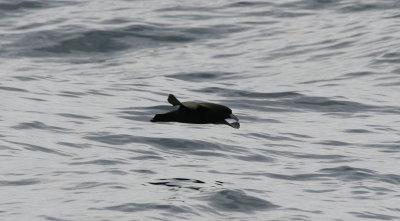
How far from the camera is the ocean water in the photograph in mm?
11555

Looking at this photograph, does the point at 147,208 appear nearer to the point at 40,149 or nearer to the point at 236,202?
the point at 236,202

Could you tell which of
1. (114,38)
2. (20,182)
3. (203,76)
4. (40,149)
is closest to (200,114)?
(20,182)

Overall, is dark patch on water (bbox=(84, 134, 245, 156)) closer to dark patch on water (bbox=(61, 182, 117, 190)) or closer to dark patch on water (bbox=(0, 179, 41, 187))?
dark patch on water (bbox=(61, 182, 117, 190))

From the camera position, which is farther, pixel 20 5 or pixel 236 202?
pixel 20 5

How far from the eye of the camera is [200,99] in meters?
18.2

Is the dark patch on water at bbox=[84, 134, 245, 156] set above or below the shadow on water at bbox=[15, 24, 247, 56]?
above

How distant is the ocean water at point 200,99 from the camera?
37.9ft

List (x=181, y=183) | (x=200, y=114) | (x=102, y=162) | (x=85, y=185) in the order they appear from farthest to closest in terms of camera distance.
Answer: (x=102, y=162) → (x=181, y=183) → (x=85, y=185) → (x=200, y=114)

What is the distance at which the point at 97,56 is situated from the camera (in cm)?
2328

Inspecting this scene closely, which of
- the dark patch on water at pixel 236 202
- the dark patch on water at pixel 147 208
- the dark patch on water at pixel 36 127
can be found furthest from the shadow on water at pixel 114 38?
the dark patch on water at pixel 147 208

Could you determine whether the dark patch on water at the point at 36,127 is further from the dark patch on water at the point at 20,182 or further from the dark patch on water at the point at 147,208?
the dark patch on water at the point at 147,208

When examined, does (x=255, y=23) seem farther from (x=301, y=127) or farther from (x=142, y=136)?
(x=142, y=136)

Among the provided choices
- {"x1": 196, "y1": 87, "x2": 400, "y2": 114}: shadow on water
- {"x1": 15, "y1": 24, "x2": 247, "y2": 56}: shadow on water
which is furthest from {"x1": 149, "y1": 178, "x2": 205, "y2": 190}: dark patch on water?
{"x1": 15, "y1": 24, "x2": 247, "y2": 56}: shadow on water

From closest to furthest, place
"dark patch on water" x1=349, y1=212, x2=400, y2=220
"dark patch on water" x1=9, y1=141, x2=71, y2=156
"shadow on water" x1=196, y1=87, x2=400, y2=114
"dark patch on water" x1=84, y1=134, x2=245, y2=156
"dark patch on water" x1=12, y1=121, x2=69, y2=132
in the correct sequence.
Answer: "dark patch on water" x1=349, y1=212, x2=400, y2=220, "dark patch on water" x1=9, y1=141, x2=71, y2=156, "dark patch on water" x1=84, y1=134, x2=245, y2=156, "dark patch on water" x1=12, y1=121, x2=69, y2=132, "shadow on water" x1=196, y1=87, x2=400, y2=114
